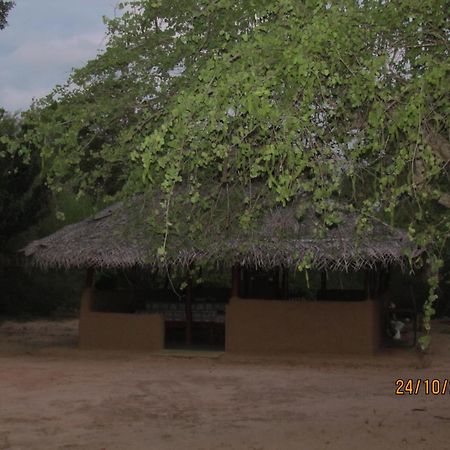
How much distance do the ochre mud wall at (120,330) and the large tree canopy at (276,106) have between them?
7.17 m

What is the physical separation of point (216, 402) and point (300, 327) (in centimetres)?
430

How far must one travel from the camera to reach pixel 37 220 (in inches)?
744

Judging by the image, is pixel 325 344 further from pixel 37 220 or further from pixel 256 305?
pixel 37 220

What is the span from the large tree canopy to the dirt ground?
195 centimetres

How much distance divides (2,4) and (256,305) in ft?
25.0

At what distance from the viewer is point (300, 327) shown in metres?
12.6

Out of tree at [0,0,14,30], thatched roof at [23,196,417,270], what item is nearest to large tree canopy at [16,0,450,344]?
thatched roof at [23,196,417,270]

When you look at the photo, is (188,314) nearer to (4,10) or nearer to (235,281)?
(235,281)

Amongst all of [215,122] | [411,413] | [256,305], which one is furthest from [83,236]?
[215,122]

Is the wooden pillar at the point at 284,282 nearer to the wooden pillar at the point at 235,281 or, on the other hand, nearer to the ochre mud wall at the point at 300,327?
the wooden pillar at the point at 235,281

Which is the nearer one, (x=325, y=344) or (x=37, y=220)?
(x=325, y=344)

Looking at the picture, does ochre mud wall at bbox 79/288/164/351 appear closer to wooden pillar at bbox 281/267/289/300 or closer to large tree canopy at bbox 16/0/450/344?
wooden pillar at bbox 281/267/289/300
